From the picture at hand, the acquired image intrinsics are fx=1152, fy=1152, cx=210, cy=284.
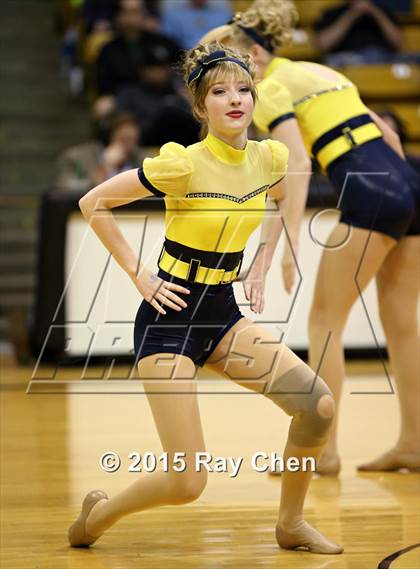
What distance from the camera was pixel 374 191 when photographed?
4.62m

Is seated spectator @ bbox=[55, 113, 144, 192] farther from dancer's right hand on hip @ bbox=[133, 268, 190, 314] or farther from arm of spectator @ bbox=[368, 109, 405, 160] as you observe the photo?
dancer's right hand on hip @ bbox=[133, 268, 190, 314]

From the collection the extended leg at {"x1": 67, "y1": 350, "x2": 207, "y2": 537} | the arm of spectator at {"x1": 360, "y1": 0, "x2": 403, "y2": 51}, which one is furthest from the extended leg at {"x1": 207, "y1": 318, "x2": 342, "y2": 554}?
the arm of spectator at {"x1": 360, "y1": 0, "x2": 403, "y2": 51}

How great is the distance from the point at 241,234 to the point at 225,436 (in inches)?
83.8

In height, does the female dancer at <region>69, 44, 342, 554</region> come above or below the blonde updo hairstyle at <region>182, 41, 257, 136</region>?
below

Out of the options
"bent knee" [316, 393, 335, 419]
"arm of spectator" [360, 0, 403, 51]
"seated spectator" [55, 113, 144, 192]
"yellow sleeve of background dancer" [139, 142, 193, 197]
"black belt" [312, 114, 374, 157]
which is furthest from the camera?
"arm of spectator" [360, 0, 403, 51]

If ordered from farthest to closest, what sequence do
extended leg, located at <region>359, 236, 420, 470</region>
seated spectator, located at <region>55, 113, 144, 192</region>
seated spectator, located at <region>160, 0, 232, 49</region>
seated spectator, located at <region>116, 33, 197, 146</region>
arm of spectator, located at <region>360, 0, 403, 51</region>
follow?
arm of spectator, located at <region>360, 0, 403, 51</region> → seated spectator, located at <region>160, 0, 232, 49</region> → seated spectator, located at <region>116, 33, 197, 146</region> → seated spectator, located at <region>55, 113, 144, 192</region> → extended leg, located at <region>359, 236, 420, 470</region>

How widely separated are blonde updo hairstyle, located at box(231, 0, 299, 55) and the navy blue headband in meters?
1.05

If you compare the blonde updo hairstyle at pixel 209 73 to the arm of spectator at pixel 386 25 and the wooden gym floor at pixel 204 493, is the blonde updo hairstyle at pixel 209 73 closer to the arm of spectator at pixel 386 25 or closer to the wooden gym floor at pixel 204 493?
the wooden gym floor at pixel 204 493

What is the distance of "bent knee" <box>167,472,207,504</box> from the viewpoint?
11.4 feet

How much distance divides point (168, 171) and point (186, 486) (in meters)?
0.95

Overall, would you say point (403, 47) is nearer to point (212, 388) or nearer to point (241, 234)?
point (212, 388)

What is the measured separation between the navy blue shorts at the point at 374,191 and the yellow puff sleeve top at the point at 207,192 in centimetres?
111

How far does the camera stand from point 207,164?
3.53 meters

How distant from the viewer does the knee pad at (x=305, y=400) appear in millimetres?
3561
